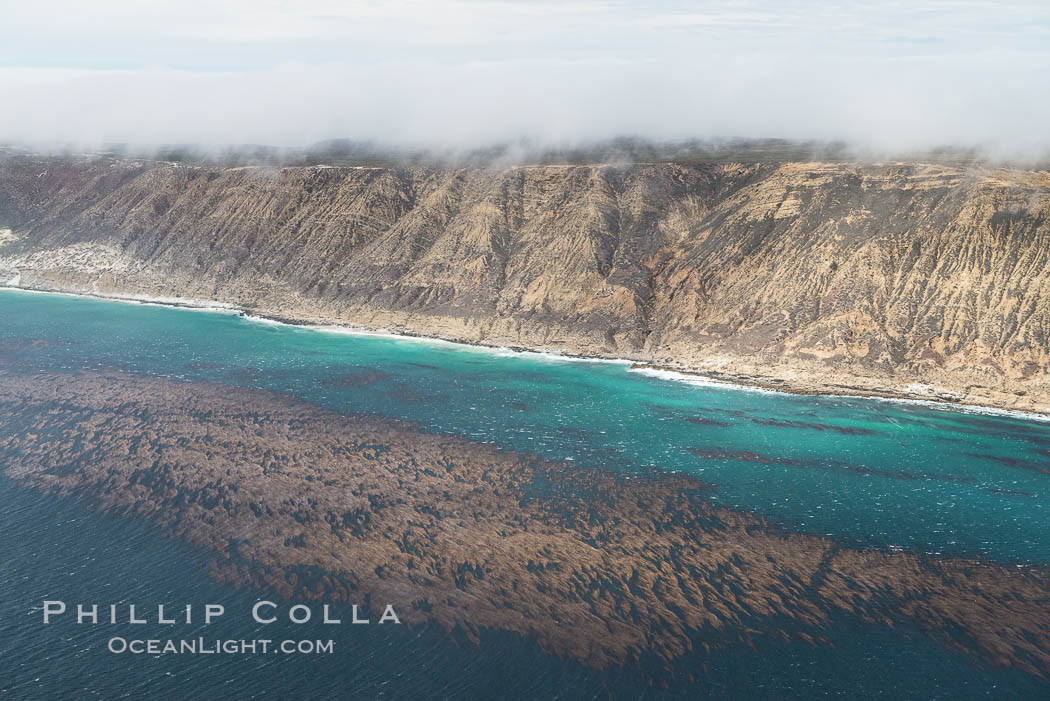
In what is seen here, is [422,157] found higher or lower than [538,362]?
higher

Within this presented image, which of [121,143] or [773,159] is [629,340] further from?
[121,143]

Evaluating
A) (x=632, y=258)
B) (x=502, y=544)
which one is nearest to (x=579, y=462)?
(x=502, y=544)

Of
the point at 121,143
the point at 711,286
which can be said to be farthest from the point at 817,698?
the point at 121,143

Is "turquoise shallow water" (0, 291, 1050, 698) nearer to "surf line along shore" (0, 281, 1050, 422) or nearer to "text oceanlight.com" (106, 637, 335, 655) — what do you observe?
"text oceanlight.com" (106, 637, 335, 655)

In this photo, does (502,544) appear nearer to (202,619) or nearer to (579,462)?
(579,462)

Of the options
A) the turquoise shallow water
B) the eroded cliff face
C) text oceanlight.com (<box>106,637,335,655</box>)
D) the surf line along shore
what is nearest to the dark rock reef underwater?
the turquoise shallow water

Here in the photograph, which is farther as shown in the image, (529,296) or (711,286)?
(529,296)

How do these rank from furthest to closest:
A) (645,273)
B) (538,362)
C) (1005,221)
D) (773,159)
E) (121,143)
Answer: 1. (121,143)
2. (773,159)
3. (645,273)
4. (538,362)
5. (1005,221)
